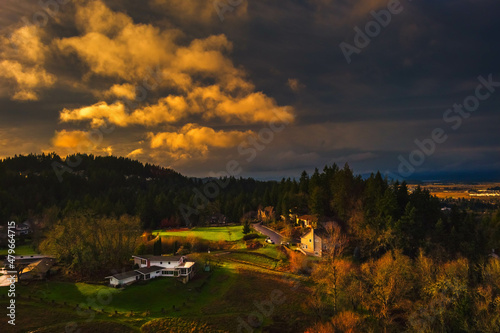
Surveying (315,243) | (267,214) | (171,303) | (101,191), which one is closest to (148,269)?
(171,303)

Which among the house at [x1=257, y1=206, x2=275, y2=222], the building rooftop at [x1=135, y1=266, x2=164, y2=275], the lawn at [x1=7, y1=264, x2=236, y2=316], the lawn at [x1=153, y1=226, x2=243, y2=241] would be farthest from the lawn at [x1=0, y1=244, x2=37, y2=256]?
the house at [x1=257, y1=206, x2=275, y2=222]

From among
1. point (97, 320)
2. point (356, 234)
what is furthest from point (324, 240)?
point (97, 320)

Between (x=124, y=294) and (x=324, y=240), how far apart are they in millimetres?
37155

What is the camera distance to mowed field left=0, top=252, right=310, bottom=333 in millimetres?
38312

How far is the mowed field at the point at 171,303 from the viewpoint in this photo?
1508 inches

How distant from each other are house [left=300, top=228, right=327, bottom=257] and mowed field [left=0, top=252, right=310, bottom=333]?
34.7ft

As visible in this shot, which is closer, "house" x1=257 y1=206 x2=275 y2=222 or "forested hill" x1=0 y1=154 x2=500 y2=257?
"forested hill" x1=0 y1=154 x2=500 y2=257

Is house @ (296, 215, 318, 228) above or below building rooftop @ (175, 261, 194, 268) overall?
above

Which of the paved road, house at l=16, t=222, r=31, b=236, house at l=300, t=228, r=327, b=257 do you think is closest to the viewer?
house at l=300, t=228, r=327, b=257

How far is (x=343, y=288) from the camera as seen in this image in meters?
43.3

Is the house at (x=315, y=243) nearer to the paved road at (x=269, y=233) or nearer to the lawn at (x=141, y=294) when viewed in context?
the paved road at (x=269, y=233)

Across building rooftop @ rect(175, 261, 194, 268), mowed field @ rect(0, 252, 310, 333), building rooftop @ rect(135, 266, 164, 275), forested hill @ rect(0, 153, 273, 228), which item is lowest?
mowed field @ rect(0, 252, 310, 333)

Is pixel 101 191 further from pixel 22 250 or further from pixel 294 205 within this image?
pixel 294 205

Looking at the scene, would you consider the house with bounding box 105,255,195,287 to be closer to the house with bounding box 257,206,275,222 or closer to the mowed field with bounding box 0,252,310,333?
the mowed field with bounding box 0,252,310,333
